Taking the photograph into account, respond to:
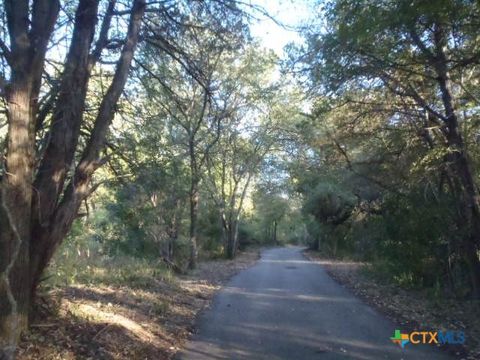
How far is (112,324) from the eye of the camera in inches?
304

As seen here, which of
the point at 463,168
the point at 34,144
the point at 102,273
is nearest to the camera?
the point at 34,144

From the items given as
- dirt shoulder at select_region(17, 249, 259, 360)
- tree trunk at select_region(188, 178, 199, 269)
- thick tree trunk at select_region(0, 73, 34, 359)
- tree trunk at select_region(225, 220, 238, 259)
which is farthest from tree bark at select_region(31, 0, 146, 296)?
tree trunk at select_region(225, 220, 238, 259)

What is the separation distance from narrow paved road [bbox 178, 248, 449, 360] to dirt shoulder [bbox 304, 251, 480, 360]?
1.27ft

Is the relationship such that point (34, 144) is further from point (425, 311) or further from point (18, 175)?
point (425, 311)

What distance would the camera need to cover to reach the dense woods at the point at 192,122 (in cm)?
602

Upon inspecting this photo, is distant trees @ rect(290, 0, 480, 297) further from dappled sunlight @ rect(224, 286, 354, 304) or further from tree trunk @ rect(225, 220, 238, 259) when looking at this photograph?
tree trunk @ rect(225, 220, 238, 259)

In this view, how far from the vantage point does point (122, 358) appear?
6609mm

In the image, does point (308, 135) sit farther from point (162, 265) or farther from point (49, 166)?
point (49, 166)

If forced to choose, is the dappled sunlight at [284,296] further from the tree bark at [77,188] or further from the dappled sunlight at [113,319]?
the tree bark at [77,188]

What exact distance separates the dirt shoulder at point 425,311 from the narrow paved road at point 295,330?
39 centimetres

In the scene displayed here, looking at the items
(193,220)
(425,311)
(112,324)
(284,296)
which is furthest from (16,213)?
(193,220)

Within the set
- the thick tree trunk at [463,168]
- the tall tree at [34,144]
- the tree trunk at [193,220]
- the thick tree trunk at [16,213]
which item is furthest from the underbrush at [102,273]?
the thick tree trunk at [463,168]

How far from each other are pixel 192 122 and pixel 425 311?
Answer: 13.3 m

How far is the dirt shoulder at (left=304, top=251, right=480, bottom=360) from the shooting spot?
815 cm
